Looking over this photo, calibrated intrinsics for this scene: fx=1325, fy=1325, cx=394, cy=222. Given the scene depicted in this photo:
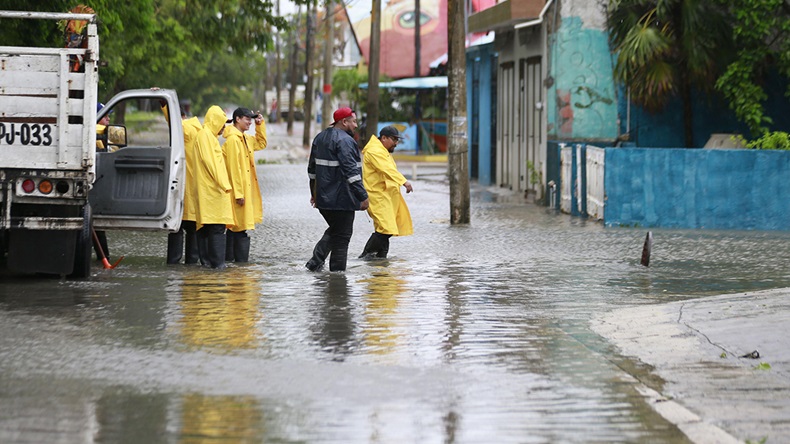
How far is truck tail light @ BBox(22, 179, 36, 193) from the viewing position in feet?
38.4

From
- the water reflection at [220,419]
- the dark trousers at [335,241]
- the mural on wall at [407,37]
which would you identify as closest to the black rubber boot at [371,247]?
the dark trousers at [335,241]

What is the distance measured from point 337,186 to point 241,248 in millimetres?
1797

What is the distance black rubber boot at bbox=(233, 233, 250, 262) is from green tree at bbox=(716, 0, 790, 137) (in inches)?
382

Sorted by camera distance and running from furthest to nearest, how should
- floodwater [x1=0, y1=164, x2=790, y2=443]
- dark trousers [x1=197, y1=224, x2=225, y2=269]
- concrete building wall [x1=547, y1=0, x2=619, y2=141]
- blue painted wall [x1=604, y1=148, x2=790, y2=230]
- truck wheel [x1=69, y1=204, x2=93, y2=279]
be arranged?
concrete building wall [x1=547, y1=0, x2=619, y2=141] → blue painted wall [x1=604, y1=148, x2=790, y2=230] → dark trousers [x1=197, y1=224, x2=225, y2=269] → truck wheel [x1=69, y1=204, x2=93, y2=279] → floodwater [x1=0, y1=164, x2=790, y2=443]

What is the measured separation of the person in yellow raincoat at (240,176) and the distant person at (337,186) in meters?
0.94

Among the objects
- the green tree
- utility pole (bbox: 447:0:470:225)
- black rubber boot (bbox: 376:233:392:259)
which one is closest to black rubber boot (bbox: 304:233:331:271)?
black rubber boot (bbox: 376:233:392:259)

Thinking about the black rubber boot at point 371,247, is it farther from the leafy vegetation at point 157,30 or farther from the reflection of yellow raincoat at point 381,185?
the leafy vegetation at point 157,30

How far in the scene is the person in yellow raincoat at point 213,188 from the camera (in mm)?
13211

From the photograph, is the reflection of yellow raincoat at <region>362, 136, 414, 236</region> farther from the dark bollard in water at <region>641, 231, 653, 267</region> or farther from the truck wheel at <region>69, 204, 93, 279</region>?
the truck wheel at <region>69, 204, 93, 279</region>

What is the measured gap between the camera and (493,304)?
10.8 meters

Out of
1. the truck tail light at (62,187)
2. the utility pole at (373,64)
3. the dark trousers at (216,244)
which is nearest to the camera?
the truck tail light at (62,187)

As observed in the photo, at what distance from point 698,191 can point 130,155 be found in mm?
8644

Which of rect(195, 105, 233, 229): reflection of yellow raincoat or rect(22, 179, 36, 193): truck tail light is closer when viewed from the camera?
rect(22, 179, 36, 193): truck tail light

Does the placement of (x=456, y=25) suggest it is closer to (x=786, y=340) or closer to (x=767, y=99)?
(x=767, y=99)
